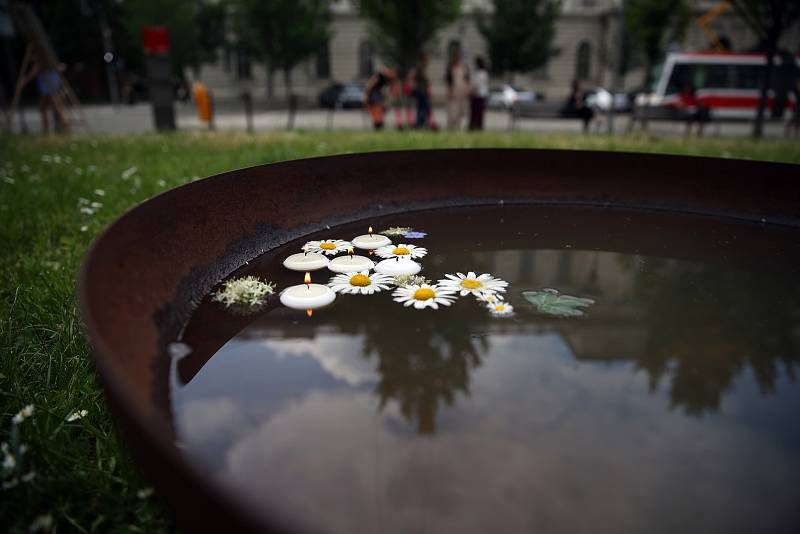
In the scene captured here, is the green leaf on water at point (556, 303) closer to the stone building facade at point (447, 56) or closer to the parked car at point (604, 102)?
the parked car at point (604, 102)

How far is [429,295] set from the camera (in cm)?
195

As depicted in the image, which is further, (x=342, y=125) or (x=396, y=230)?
(x=342, y=125)

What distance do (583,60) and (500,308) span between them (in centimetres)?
4295

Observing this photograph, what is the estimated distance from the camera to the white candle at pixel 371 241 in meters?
2.40

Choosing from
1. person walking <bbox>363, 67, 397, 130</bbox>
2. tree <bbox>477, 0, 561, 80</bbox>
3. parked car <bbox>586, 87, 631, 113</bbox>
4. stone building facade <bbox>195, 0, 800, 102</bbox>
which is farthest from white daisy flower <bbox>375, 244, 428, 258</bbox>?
stone building facade <bbox>195, 0, 800, 102</bbox>

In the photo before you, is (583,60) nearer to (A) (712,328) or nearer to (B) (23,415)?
(A) (712,328)

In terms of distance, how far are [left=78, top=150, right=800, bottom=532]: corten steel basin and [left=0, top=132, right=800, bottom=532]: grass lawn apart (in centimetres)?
32

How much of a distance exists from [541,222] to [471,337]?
1298 millimetres

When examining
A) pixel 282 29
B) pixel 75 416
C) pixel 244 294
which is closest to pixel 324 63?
pixel 282 29

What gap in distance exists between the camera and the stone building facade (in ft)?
125

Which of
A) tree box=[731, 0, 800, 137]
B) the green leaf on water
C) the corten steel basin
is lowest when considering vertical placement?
the green leaf on water

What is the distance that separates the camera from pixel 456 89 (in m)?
12.0

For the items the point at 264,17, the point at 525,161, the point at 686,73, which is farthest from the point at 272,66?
the point at 525,161

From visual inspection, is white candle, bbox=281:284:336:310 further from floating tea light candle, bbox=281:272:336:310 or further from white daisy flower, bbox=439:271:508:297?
white daisy flower, bbox=439:271:508:297
